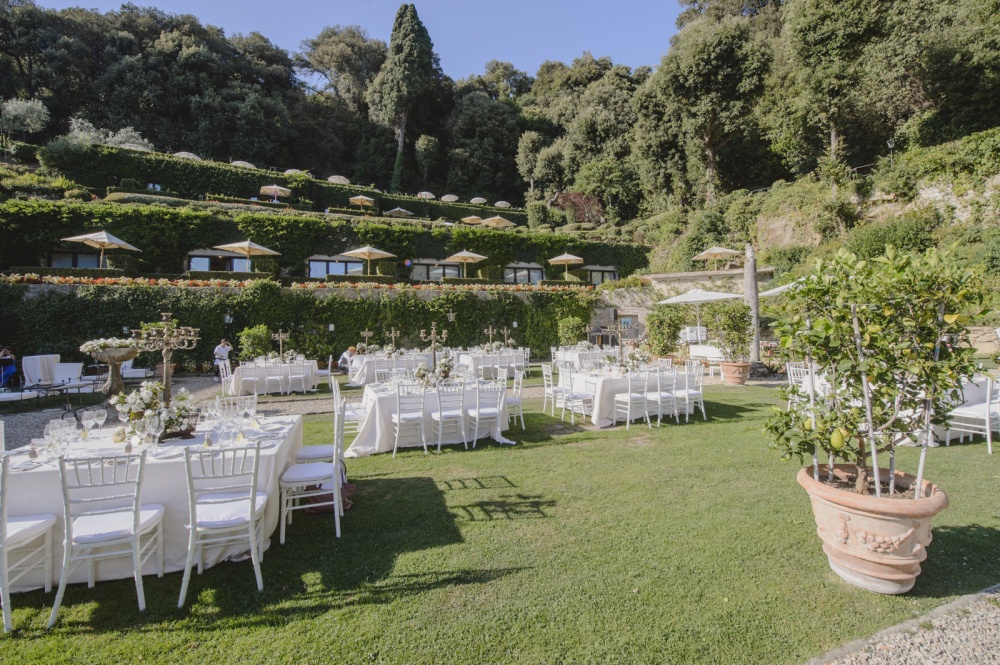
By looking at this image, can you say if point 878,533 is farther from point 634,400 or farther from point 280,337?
point 280,337

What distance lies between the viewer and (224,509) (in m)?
3.28

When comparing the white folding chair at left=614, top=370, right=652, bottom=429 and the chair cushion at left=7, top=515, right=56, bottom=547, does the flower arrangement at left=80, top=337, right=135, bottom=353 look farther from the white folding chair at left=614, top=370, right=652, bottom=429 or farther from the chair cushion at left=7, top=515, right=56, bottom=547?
the white folding chair at left=614, top=370, right=652, bottom=429

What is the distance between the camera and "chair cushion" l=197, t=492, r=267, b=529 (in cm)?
308

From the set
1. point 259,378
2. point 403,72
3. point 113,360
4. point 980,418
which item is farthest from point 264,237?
point 403,72

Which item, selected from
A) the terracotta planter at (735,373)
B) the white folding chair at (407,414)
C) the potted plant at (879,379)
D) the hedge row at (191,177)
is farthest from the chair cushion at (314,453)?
the hedge row at (191,177)

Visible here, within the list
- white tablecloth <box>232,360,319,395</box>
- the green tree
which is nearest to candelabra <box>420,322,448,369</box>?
white tablecloth <box>232,360,319,395</box>

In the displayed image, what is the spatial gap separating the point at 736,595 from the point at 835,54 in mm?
27442

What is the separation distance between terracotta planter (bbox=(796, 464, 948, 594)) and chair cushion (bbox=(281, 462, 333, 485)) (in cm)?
369

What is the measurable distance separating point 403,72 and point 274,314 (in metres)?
34.2

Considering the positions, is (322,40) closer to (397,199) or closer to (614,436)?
(397,199)

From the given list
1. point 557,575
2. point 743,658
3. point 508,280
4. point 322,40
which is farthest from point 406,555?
point 322,40

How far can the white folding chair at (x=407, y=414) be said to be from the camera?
21.1 ft

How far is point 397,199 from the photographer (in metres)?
34.0

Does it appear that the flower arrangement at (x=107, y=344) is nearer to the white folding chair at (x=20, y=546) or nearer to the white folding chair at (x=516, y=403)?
the white folding chair at (x=20, y=546)
